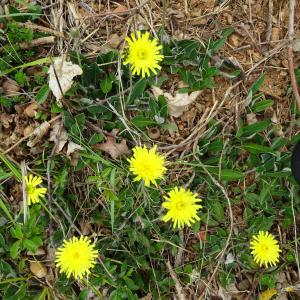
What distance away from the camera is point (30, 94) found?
2377 mm

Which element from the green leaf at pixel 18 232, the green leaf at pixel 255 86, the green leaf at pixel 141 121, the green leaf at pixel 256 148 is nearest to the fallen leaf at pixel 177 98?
the green leaf at pixel 141 121

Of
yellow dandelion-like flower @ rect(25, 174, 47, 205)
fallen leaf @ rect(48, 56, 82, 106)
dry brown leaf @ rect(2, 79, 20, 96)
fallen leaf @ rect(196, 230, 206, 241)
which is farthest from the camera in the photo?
fallen leaf @ rect(196, 230, 206, 241)

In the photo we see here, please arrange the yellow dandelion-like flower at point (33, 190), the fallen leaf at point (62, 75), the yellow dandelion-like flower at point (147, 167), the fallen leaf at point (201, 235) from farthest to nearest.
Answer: the fallen leaf at point (201, 235) < the fallen leaf at point (62, 75) < the yellow dandelion-like flower at point (33, 190) < the yellow dandelion-like flower at point (147, 167)

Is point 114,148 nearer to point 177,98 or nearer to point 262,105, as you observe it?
Answer: point 177,98

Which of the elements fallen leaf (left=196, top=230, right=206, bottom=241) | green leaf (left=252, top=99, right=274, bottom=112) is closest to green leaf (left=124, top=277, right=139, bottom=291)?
fallen leaf (left=196, top=230, right=206, bottom=241)

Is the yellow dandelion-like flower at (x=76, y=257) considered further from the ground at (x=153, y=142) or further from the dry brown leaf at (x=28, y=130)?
the dry brown leaf at (x=28, y=130)

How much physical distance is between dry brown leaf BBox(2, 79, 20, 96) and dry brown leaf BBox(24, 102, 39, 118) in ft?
0.33

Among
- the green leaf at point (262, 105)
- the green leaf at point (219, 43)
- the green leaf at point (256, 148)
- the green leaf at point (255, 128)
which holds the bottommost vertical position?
the green leaf at point (256, 148)

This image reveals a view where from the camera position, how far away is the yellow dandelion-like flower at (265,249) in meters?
2.34

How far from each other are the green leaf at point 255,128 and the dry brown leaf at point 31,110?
103 cm

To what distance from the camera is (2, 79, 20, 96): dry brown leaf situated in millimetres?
2379

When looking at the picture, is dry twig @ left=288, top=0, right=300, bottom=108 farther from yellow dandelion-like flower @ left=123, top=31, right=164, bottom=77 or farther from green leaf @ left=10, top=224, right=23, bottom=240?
green leaf @ left=10, top=224, right=23, bottom=240

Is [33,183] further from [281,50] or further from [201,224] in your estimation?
[281,50]

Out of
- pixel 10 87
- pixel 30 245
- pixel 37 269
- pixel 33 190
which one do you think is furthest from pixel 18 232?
pixel 10 87
